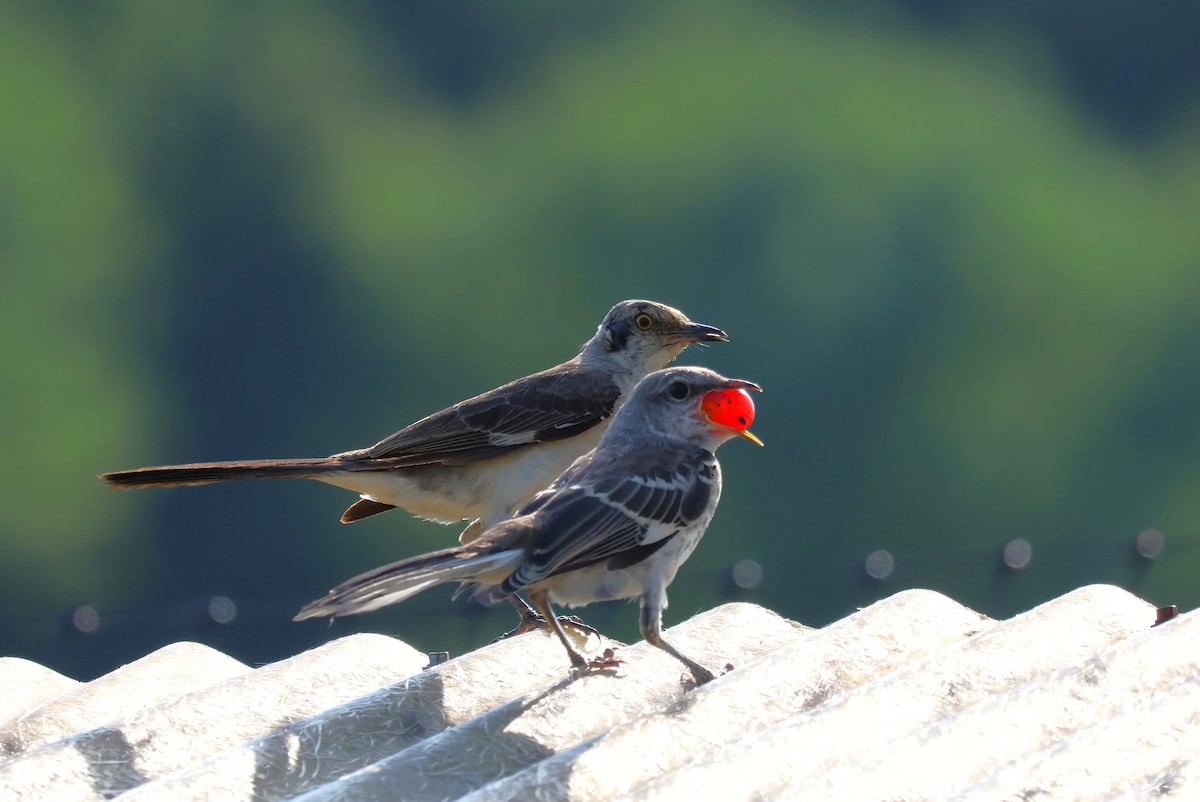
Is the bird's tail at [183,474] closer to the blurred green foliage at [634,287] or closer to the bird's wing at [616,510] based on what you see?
the bird's wing at [616,510]

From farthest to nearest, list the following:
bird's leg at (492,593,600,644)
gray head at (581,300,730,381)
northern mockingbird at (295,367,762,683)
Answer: gray head at (581,300,730,381), bird's leg at (492,593,600,644), northern mockingbird at (295,367,762,683)

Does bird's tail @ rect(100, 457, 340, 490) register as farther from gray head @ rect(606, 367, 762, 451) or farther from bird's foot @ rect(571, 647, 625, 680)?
bird's foot @ rect(571, 647, 625, 680)

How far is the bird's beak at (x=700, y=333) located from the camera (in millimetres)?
6957

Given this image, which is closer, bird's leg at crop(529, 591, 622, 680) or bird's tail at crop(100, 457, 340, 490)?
bird's leg at crop(529, 591, 622, 680)

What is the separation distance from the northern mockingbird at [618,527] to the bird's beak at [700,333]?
1.78m

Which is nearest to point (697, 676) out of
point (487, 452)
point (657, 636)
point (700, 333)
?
point (657, 636)

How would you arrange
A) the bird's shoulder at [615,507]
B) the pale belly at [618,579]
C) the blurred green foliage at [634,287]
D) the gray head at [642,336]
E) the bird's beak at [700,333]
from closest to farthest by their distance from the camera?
the bird's shoulder at [615,507], the pale belly at [618,579], the bird's beak at [700,333], the gray head at [642,336], the blurred green foliage at [634,287]

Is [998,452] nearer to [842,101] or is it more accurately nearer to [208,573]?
[842,101]

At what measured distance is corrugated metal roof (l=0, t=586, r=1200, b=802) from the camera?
326 centimetres

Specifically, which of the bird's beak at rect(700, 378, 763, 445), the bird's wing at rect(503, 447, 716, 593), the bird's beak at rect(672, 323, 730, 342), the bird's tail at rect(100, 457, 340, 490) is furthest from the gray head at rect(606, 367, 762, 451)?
the bird's tail at rect(100, 457, 340, 490)

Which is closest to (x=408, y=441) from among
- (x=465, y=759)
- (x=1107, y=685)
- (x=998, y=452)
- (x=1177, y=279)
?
(x=465, y=759)

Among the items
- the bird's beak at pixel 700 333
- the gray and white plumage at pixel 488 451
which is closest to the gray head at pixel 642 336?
the bird's beak at pixel 700 333

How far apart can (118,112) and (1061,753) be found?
71.9ft

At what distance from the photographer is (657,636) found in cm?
445
